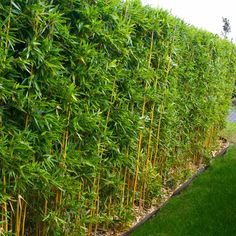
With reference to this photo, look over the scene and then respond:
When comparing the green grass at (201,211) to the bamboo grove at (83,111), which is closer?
the bamboo grove at (83,111)

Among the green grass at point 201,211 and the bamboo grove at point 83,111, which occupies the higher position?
the bamboo grove at point 83,111

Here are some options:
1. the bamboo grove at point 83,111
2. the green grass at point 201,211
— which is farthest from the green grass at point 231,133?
the bamboo grove at point 83,111

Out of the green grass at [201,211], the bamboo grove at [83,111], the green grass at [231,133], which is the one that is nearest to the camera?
the bamboo grove at [83,111]

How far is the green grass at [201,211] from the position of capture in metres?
3.87

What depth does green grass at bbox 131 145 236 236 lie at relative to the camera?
12.7ft

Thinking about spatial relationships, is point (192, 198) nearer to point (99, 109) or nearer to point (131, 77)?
point (131, 77)

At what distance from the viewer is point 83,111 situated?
2902mm

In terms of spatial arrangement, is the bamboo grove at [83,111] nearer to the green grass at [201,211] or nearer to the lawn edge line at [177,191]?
the lawn edge line at [177,191]

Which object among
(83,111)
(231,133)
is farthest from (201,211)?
(231,133)

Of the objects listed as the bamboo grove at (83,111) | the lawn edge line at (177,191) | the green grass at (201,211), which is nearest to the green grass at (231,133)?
the lawn edge line at (177,191)

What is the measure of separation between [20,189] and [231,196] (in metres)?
3.03

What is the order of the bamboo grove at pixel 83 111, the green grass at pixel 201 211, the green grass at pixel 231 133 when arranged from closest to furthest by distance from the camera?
the bamboo grove at pixel 83 111 < the green grass at pixel 201 211 < the green grass at pixel 231 133

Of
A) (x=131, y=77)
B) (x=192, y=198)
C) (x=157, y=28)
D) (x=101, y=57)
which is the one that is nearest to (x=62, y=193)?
(x=101, y=57)

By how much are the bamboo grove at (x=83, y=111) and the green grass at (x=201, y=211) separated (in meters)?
0.28
